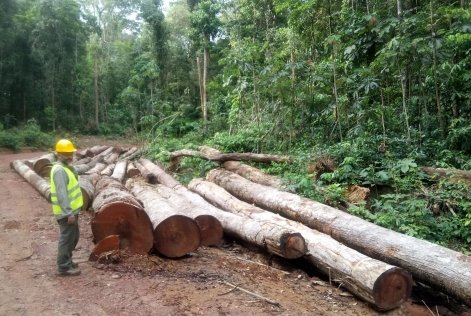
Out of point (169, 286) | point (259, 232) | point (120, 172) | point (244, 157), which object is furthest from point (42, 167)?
point (169, 286)

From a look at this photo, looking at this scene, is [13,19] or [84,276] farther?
[13,19]

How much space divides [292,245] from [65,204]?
2.92m

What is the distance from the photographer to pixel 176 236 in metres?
5.38

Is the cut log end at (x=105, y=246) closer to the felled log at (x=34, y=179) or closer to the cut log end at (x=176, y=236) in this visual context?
the cut log end at (x=176, y=236)

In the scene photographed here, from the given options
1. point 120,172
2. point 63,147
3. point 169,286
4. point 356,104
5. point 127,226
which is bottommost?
point 169,286

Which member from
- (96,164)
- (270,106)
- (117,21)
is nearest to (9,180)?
(96,164)

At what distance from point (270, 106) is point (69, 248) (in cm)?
856

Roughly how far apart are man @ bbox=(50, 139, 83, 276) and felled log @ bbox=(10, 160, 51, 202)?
5004 millimetres

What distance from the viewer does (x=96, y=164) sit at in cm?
1470

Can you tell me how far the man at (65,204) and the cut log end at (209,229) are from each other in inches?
71.1

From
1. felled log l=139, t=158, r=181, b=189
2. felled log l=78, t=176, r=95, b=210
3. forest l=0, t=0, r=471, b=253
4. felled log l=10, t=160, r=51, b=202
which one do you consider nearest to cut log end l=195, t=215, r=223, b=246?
forest l=0, t=0, r=471, b=253

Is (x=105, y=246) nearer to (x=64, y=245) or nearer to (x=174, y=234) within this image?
(x=64, y=245)

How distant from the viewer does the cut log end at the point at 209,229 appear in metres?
5.86

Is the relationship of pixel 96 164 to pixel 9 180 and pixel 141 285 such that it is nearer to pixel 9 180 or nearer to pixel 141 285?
pixel 9 180
